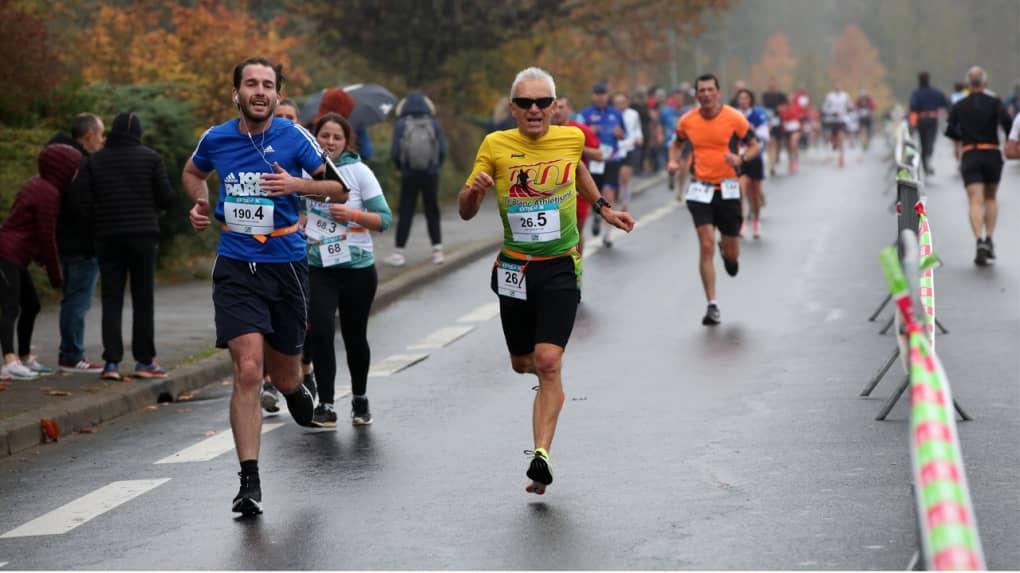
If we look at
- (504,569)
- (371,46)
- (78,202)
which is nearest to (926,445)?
(504,569)

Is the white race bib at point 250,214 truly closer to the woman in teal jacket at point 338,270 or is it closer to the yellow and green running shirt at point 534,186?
the yellow and green running shirt at point 534,186

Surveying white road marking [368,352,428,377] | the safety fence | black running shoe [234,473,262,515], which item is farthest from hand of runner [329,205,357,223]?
white road marking [368,352,428,377]

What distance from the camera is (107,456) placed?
10.1 m

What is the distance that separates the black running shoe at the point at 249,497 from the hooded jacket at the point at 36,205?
194 inches

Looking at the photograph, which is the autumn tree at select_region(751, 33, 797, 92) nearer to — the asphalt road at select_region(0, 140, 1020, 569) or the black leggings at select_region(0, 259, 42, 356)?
the asphalt road at select_region(0, 140, 1020, 569)

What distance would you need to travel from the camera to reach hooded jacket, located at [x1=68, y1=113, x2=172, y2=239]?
1242 cm

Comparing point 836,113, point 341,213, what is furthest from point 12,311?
point 836,113

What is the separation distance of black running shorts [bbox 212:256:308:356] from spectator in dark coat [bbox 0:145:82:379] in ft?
14.2

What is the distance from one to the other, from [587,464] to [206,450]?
6.80 ft

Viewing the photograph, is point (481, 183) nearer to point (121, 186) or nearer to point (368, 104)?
point (121, 186)

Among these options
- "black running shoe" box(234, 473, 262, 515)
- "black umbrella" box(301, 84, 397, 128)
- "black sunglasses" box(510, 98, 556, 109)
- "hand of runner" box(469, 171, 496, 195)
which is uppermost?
"black sunglasses" box(510, 98, 556, 109)

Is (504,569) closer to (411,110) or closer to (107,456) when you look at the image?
(107,456)

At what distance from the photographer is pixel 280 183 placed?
839 cm

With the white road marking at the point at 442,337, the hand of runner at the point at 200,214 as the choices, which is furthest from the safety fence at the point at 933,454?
the white road marking at the point at 442,337
